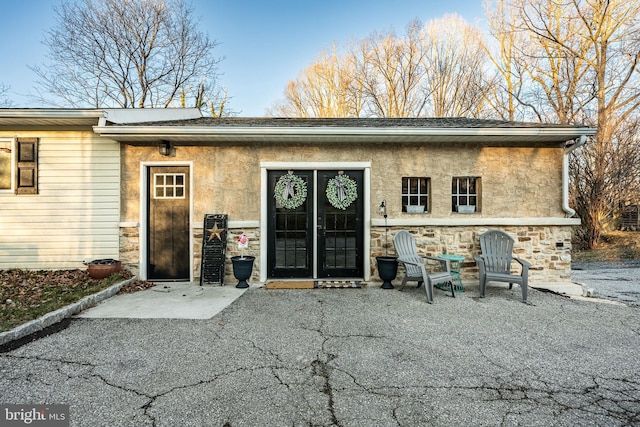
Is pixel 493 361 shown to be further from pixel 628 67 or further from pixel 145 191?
pixel 628 67

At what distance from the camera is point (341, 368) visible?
2.61m

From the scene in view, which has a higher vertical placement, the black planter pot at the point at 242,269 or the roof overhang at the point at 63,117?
the roof overhang at the point at 63,117

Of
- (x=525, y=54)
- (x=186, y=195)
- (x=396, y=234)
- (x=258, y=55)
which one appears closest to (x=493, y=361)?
(x=396, y=234)

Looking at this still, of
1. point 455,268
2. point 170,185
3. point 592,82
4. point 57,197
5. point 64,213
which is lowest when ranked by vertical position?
point 455,268

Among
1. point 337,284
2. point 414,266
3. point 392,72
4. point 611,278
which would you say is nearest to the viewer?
point 414,266

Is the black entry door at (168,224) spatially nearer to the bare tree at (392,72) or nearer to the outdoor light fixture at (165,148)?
the outdoor light fixture at (165,148)

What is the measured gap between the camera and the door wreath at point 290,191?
5.57 m

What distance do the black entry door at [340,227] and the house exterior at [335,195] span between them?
3 cm

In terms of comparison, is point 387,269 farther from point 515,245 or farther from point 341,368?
point 341,368

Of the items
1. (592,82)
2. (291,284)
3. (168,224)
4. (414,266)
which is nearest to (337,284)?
(291,284)

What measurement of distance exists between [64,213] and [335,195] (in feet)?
16.2

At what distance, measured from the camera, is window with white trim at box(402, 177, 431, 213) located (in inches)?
225

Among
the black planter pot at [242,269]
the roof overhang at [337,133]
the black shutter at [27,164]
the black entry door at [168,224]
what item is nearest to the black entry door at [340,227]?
the roof overhang at [337,133]

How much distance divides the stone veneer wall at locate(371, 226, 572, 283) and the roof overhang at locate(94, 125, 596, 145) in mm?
1586
